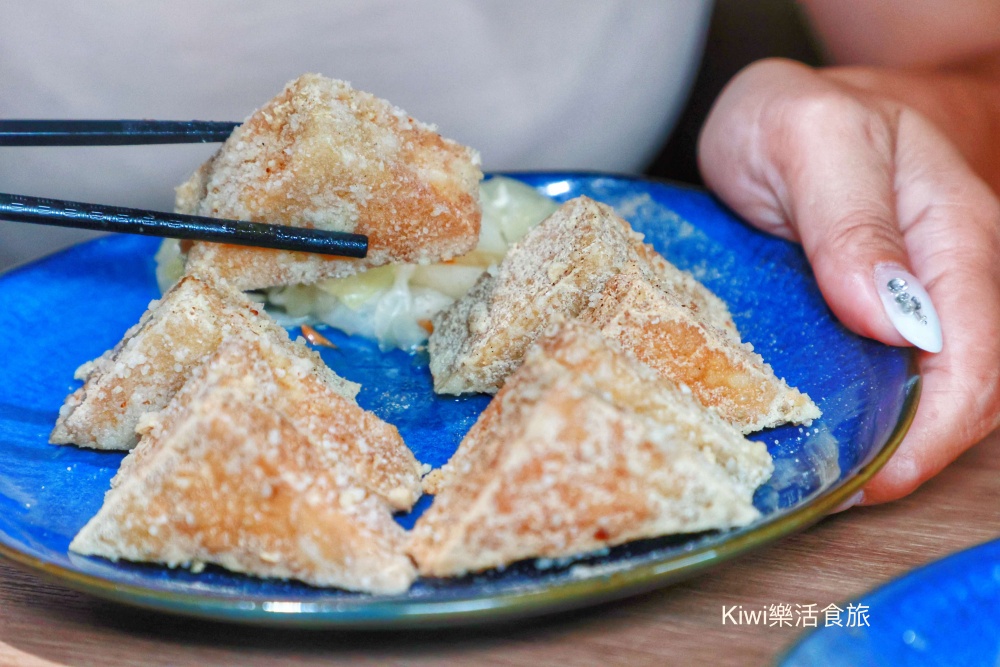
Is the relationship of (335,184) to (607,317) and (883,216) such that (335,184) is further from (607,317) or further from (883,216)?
(883,216)

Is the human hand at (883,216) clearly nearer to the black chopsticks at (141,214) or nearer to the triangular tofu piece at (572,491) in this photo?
the triangular tofu piece at (572,491)

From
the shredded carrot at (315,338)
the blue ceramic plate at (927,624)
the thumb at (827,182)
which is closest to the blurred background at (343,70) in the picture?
the thumb at (827,182)

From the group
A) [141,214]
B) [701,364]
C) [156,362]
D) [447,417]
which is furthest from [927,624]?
[141,214]

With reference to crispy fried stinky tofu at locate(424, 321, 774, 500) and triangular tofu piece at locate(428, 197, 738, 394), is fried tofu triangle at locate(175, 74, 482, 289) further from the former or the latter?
crispy fried stinky tofu at locate(424, 321, 774, 500)

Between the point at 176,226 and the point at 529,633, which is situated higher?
the point at 176,226

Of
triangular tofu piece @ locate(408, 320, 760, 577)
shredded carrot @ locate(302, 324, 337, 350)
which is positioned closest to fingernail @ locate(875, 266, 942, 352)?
triangular tofu piece @ locate(408, 320, 760, 577)

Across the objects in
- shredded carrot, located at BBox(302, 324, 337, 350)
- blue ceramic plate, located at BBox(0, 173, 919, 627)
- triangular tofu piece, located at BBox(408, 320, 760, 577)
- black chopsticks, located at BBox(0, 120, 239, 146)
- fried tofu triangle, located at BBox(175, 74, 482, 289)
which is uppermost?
black chopsticks, located at BBox(0, 120, 239, 146)
